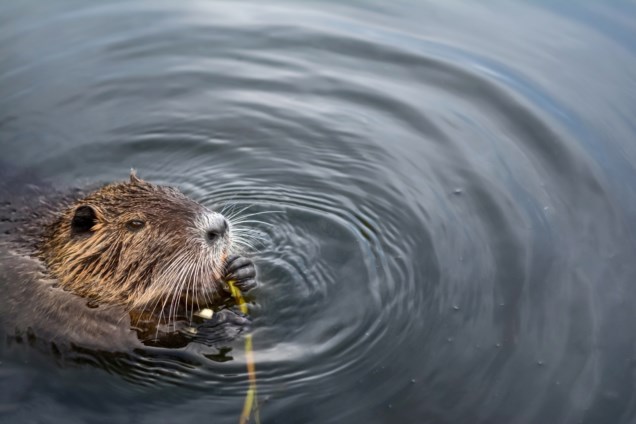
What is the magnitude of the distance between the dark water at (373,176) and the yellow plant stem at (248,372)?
4 cm

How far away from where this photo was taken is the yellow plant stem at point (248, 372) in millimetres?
4449

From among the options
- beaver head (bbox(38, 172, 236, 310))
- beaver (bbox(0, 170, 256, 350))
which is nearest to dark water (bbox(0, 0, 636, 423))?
beaver (bbox(0, 170, 256, 350))

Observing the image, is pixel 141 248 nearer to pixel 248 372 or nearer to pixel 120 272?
pixel 120 272

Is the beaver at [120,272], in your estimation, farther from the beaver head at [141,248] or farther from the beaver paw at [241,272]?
the beaver paw at [241,272]

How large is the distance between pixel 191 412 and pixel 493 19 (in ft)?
19.1

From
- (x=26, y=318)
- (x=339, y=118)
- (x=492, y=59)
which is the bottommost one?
(x=26, y=318)

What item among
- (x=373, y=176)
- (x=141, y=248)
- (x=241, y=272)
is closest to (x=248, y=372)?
(x=241, y=272)

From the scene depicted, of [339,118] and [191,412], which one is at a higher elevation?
[339,118]

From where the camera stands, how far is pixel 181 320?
16.7 ft

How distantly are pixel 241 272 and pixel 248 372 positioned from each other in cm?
72

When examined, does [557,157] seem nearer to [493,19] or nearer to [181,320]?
[493,19]

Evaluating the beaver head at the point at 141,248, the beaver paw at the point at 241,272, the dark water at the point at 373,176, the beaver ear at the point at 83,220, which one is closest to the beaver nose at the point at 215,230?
the beaver head at the point at 141,248

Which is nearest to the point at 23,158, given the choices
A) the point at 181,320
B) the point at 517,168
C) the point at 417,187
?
the point at 181,320

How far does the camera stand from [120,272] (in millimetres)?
4957
